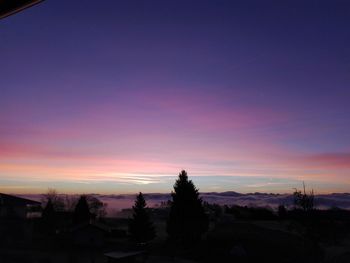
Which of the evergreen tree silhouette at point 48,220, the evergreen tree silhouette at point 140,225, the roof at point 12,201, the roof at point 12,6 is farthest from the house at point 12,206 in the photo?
the roof at point 12,6

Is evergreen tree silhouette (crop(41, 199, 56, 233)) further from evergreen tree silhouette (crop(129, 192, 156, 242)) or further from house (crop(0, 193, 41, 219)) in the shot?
evergreen tree silhouette (crop(129, 192, 156, 242))

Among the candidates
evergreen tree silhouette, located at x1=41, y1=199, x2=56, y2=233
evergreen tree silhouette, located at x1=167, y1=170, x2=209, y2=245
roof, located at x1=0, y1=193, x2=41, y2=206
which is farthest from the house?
evergreen tree silhouette, located at x1=167, y1=170, x2=209, y2=245

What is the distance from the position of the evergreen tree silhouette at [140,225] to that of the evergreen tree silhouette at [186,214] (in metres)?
3.33

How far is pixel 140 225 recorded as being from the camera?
4931cm

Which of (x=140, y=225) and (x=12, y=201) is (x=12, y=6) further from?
(x=140, y=225)

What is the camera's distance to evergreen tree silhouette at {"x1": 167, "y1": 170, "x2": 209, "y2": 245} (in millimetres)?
45875

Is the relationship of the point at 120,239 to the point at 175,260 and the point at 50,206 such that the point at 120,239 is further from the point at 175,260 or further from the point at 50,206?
the point at 175,260

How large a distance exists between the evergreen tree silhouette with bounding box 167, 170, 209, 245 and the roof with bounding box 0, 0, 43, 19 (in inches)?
1745

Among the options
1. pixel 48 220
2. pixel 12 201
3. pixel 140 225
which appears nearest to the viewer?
pixel 12 201

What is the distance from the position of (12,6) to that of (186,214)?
44.5 m

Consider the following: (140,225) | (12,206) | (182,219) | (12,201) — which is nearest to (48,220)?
(12,201)

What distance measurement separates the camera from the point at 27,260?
34.1 metres

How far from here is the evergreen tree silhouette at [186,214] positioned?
45.9 metres

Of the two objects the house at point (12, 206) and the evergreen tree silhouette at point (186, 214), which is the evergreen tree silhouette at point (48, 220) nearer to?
the house at point (12, 206)
